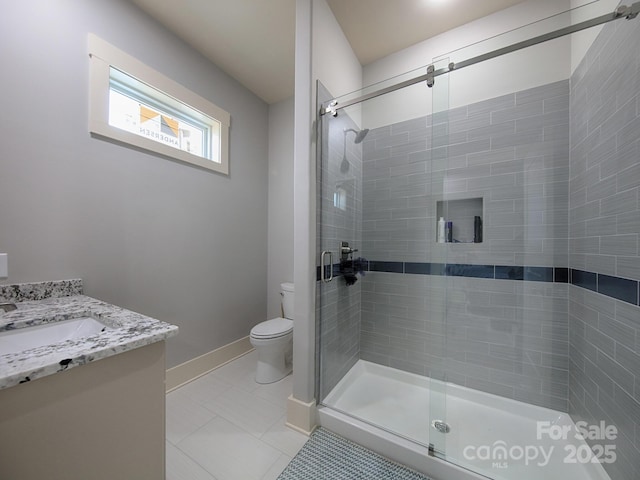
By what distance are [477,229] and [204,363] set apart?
2.39m

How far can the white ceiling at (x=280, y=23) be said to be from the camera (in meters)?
1.62

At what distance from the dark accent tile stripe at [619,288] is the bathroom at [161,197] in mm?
33

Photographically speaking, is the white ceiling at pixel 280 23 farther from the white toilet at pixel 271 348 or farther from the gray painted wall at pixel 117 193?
the white toilet at pixel 271 348

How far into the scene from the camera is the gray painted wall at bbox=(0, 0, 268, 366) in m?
1.22

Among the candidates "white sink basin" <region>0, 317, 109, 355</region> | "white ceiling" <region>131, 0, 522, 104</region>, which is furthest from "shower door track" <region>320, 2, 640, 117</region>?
"white sink basin" <region>0, 317, 109, 355</region>

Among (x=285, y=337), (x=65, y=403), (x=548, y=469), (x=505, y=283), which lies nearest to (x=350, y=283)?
(x=285, y=337)

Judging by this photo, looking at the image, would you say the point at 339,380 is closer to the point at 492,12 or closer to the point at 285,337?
the point at 285,337

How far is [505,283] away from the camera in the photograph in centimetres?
164

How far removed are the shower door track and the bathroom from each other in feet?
0.28

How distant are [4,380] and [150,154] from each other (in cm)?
162

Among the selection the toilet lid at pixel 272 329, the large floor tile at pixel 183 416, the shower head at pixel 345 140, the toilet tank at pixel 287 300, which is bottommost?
the large floor tile at pixel 183 416

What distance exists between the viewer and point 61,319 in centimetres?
100

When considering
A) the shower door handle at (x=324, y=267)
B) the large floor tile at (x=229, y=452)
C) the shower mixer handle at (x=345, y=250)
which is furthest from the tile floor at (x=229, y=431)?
the shower mixer handle at (x=345, y=250)

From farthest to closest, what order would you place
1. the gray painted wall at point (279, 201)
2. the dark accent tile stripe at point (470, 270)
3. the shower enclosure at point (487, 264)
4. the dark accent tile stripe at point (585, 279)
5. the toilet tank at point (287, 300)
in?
the gray painted wall at point (279, 201), the toilet tank at point (287, 300), the dark accent tile stripe at point (470, 270), the dark accent tile stripe at point (585, 279), the shower enclosure at point (487, 264)
